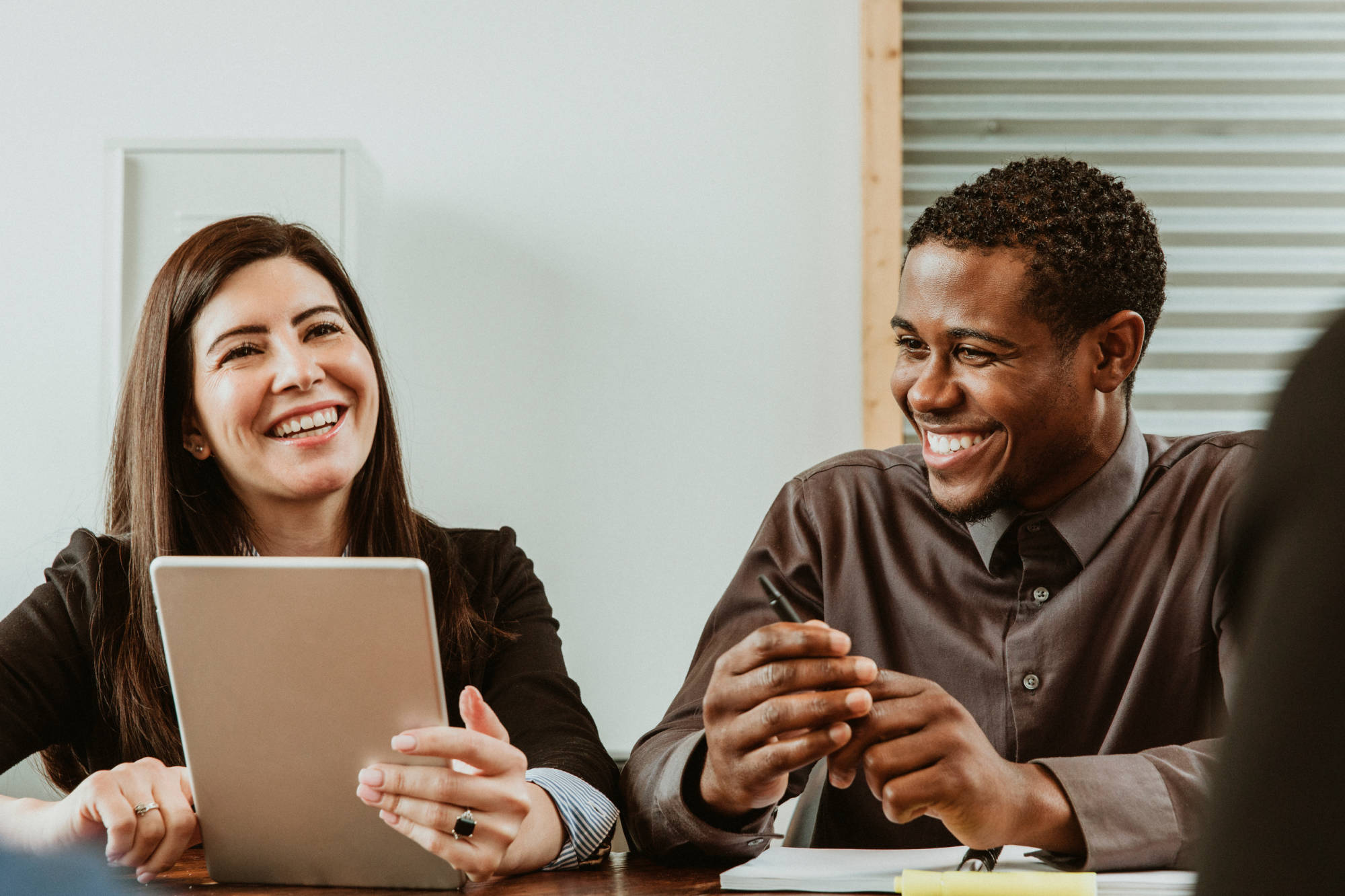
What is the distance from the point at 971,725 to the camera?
44.8 inches

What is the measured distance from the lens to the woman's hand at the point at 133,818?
3.67 feet

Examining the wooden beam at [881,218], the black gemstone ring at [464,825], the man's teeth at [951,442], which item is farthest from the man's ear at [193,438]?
the wooden beam at [881,218]

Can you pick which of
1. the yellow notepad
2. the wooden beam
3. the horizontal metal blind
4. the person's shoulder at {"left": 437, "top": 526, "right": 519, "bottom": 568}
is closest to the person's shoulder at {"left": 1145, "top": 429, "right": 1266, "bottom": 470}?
the yellow notepad

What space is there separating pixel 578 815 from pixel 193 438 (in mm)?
888

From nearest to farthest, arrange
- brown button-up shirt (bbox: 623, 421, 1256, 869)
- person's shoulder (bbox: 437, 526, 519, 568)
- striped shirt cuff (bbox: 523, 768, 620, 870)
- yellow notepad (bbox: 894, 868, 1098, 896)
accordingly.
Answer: yellow notepad (bbox: 894, 868, 1098, 896)
striped shirt cuff (bbox: 523, 768, 620, 870)
brown button-up shirt (bbox: 623, 421, 1256, 869)
person's shoulder (bbox: 437, 526, 519, 568)

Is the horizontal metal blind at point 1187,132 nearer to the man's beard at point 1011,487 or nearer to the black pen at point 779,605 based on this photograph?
the man's beard at point 1011,487

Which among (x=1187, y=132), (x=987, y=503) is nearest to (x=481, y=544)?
(x=987, y=503)

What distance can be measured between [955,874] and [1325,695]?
638 millimetres

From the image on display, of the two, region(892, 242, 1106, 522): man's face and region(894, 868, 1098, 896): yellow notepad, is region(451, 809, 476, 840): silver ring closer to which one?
region(894, 868, 1098, 896): yellow notepad

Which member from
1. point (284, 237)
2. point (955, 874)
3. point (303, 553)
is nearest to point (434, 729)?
point (955, 874)

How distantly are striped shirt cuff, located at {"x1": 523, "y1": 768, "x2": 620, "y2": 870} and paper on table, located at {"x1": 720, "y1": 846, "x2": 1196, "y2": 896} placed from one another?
0.18m

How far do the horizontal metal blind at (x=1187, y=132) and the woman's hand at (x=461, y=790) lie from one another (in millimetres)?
2097

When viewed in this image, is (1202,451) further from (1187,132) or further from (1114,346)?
(1187,132)

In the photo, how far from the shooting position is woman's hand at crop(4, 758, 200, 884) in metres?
1.12
